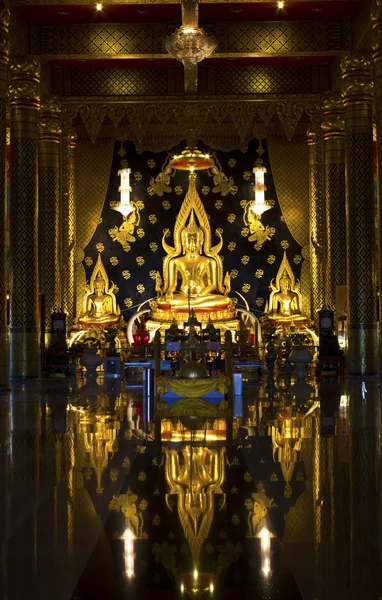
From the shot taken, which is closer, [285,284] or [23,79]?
[23,79]

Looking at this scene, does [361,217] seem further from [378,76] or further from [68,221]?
[68,221]

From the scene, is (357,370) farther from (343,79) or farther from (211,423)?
(211,423)

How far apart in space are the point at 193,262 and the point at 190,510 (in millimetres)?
14054

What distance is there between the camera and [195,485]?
15.6ft

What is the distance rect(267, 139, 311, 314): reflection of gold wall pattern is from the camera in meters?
18.0

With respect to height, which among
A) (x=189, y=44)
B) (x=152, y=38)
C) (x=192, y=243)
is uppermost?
(x=152, y=38)

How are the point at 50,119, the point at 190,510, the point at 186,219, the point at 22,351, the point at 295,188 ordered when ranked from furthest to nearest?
the point at 186,219, the point at 295,188, the point at 50,119, the point at 22,351, the point at 190,510

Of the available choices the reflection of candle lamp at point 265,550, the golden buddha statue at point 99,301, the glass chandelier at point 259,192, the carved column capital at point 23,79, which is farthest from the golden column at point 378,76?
the reflection of candle lamp at point 265,550

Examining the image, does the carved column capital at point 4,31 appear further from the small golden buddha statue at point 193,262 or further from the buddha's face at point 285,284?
the buddha's face at point 285,284

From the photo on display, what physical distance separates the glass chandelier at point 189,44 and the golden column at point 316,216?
567 cm

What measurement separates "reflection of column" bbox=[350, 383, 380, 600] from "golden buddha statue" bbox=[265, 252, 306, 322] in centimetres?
935

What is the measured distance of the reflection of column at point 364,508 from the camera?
123 inches

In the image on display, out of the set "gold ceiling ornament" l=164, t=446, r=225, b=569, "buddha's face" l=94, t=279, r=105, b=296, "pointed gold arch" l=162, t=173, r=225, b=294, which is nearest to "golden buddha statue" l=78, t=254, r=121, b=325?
"buddha's face" l=94, t=279, r=105, b=296

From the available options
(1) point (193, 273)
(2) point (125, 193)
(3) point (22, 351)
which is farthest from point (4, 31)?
(1) point (193, 273)
